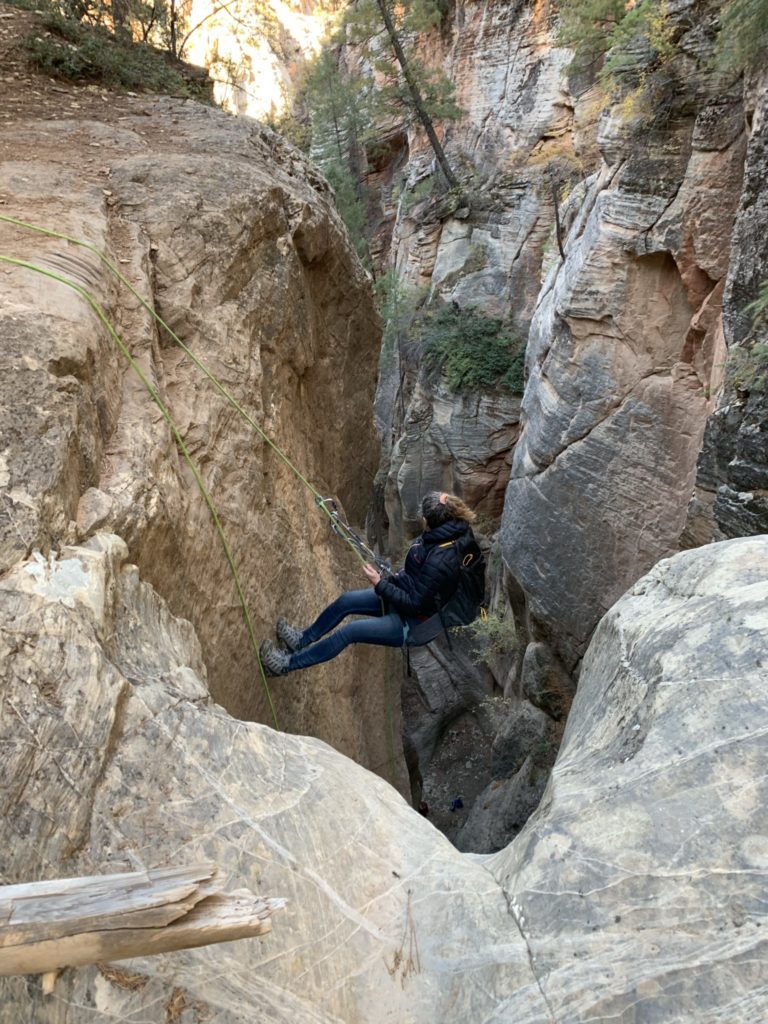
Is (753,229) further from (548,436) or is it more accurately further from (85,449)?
(85,449)

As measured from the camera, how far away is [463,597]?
539 cm

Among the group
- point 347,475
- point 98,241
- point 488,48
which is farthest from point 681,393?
point 488,48

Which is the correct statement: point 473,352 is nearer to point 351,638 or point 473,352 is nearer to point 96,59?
point 96,59

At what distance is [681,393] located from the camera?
31.1ft

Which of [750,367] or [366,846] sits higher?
[750,367]

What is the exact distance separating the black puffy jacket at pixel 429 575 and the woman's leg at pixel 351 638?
0.63ft

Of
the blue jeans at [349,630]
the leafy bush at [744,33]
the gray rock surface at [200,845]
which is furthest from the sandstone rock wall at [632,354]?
the gray rock surface at [200,845]

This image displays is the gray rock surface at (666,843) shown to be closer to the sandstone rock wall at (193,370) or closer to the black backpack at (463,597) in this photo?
the black backpack at (463,597)

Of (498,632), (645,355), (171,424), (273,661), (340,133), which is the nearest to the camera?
(171,424)

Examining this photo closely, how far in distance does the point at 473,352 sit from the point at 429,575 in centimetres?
1297

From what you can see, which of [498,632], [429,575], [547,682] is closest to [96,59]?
[429,575]

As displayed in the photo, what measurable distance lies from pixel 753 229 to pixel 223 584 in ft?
22.2

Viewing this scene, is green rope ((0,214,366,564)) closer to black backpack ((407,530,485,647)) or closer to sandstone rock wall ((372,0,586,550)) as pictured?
black backpack ((407,530,485,647))

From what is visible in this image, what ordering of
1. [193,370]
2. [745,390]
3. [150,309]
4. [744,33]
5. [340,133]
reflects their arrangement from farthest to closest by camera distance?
[340,133]
[744,33]
[745,390]
[193,370]
[150,309]
